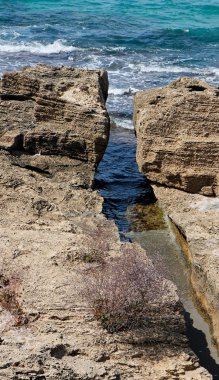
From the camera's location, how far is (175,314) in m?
7.59

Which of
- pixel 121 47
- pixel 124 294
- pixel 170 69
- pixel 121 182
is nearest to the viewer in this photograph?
pixel 124 294

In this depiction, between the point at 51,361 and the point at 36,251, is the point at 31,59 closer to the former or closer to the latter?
the point at 36,251

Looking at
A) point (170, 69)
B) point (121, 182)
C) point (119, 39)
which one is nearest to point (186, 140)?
point (121, 182)

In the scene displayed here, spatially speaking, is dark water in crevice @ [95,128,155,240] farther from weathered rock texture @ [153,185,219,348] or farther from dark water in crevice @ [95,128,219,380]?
weathered rock texture @ [153,185,219,348]

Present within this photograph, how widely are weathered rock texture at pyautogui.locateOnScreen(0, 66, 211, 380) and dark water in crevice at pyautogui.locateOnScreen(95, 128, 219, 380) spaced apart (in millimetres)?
1085

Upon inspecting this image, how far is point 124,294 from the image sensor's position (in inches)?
289

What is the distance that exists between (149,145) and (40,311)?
17.7ft

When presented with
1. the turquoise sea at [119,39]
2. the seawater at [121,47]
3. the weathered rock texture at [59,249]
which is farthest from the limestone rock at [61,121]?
the turquoise sea at [119,39]

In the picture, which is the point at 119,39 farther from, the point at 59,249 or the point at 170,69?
the point at 59,249

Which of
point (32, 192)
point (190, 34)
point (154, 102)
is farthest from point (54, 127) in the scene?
point (190, 34)

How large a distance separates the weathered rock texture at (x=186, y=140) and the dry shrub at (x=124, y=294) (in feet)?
14.4

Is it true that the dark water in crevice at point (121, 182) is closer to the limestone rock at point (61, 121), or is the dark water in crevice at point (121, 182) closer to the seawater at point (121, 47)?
the seawater at point (121, 47)

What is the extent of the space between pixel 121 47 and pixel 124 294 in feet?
76.0

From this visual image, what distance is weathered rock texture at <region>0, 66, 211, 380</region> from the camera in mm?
6809
